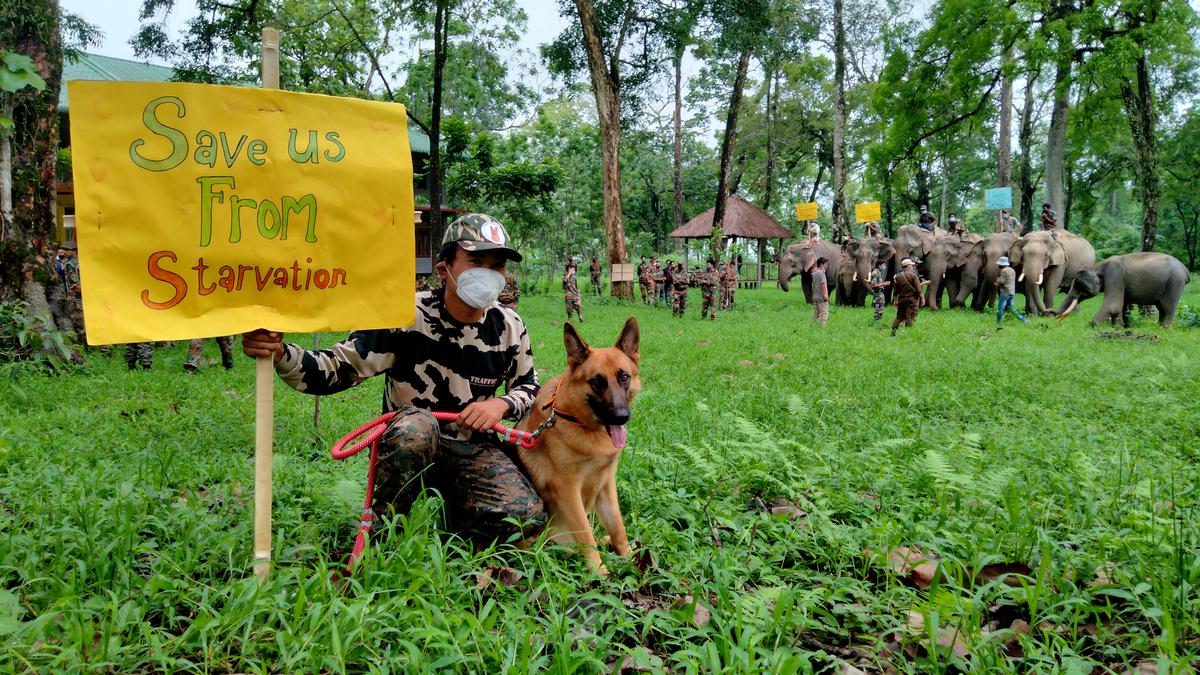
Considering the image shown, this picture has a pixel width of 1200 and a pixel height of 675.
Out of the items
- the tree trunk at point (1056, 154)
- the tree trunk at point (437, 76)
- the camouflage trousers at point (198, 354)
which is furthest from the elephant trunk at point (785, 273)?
the camouflage trousers at point (198, 354)

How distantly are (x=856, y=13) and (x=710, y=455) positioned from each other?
34.0 metres

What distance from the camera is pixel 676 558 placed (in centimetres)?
333

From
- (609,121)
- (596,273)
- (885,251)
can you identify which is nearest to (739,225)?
(596,273)

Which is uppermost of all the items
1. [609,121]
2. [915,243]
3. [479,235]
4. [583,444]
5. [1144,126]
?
[609,121]

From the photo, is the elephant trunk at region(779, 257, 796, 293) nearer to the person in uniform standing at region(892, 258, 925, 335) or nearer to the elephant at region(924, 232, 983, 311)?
the elephant at region(924, 232, 983, 311)

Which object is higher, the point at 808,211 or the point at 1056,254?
the point at 808,211

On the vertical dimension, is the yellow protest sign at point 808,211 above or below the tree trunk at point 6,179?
above

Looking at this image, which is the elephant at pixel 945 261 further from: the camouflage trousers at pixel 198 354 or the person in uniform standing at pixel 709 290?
the camouflage trousers at pixel 198 354

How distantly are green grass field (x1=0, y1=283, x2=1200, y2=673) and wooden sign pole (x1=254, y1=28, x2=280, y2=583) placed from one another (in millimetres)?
122

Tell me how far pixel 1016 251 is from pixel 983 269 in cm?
142

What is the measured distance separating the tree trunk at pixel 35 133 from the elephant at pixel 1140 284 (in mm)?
17750

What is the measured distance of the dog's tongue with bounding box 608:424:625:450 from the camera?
327 centimetres

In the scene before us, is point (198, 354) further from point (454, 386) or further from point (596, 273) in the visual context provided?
point (596, 273)

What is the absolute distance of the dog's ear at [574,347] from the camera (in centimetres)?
337
